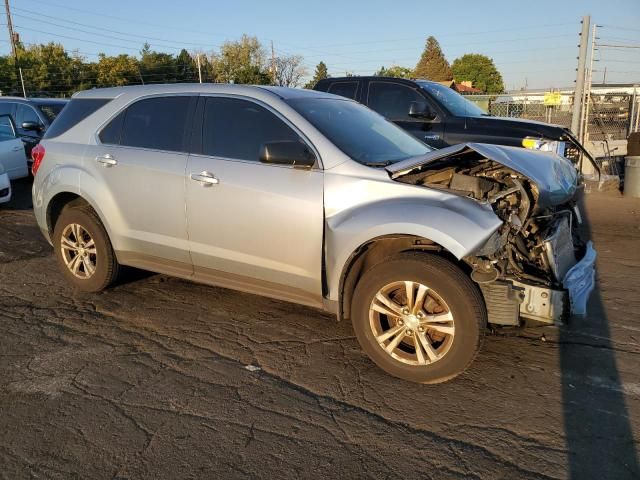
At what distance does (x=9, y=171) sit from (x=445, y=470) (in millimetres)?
10479

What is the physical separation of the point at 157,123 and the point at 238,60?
191 feet

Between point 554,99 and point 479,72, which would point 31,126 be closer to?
point 554,99

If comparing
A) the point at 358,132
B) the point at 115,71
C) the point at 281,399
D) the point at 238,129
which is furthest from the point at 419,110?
the point at 115,71

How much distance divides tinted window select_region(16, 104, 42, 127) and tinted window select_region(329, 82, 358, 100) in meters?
6.61

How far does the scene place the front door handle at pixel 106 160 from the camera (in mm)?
4795

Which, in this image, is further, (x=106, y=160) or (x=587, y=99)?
(x=587, y=99)

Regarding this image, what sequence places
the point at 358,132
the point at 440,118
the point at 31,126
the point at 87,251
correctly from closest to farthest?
the point at 358,132 < the point at 87,251 < the point at 440,118 < the point at 31,126

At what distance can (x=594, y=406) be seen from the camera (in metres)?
3.29

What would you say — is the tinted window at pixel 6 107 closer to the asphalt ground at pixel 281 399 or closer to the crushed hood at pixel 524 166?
the asphalt ground at pixel 281 399

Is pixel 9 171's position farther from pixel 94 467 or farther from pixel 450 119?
pixel 94 467

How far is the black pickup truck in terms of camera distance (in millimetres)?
8016

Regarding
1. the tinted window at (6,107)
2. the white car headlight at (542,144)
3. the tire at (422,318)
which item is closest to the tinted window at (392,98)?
the white car headlight at (542,144)

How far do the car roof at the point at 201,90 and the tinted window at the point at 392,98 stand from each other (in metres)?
4.19

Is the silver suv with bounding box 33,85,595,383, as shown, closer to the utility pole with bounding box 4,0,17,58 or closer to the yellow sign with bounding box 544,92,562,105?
the yellow sign with bounding box 544,92,562,105
